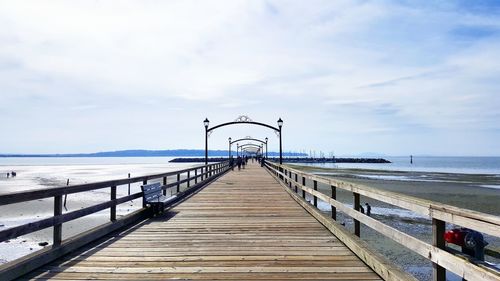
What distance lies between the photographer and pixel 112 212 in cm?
784

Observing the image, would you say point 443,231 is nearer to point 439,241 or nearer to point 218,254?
point 439,241

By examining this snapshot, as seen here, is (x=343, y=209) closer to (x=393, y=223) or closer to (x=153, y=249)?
(x=153, y=249)

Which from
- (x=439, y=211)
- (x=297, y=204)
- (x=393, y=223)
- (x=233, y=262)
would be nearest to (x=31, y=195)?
(x=233, y=262)

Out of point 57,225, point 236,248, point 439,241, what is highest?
point 439,241

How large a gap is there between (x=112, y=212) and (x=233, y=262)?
343cm

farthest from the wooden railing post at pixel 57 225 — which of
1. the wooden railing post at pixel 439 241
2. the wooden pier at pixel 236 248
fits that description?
the wooden railing post at pixel 439 241

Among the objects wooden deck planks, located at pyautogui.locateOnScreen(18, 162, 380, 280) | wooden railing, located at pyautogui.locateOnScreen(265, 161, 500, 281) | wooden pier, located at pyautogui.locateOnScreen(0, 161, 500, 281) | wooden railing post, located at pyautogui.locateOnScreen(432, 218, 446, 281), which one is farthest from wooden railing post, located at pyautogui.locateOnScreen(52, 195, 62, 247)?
wooden railing post, located at pyautogui.locateOnScreen(432, 218, 446, 281)

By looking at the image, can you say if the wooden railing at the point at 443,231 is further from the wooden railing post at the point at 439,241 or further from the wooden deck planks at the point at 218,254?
the wooden deck planks at the point at 218,254

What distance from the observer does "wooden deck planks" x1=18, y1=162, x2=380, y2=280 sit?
4.83 meters

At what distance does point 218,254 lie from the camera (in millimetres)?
5848

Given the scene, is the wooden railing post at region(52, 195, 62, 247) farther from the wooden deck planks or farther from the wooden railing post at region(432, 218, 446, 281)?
the wooden railing post at region(432, 218, 446, 281)

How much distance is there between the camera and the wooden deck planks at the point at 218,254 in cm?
483

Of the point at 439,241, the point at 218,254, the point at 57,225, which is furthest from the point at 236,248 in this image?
the point at 439,241

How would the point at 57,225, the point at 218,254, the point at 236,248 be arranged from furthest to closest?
the point at 236,248 → the point at 218,254 → the point at 57,225
